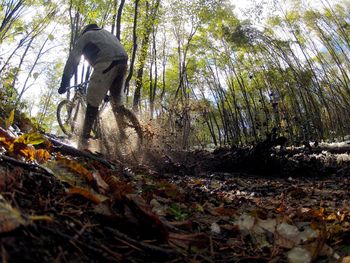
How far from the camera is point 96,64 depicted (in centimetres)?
584

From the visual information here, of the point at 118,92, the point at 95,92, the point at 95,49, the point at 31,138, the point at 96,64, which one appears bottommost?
the point at 31,138

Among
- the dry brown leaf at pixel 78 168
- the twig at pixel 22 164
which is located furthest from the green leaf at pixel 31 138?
the twig at pixel 22 164

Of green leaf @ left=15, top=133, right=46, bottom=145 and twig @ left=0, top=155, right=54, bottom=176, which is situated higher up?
green leaf @ left=15, top=133, right=46, bottom=145

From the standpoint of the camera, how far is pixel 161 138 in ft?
20.8

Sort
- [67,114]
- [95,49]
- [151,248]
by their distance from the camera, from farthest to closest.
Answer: [67,114] < [95,49] < [151,248]

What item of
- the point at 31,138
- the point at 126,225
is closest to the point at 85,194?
the point at 126,225

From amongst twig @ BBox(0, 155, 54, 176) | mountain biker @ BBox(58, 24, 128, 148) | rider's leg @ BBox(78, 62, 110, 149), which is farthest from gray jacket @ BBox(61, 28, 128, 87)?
twig @ BBox(0, 155, 54, 176)

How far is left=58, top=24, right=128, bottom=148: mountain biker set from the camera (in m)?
5.74

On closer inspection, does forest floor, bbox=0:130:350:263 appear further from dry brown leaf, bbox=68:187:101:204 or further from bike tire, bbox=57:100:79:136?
bike tire, bbox=57:100:79:136

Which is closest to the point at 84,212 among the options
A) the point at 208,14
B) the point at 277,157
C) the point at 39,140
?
the point at 39,140

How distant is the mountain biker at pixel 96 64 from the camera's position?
574cm

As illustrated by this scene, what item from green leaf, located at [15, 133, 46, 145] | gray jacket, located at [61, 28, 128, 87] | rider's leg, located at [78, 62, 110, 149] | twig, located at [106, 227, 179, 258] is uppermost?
gray jacket, located at [61, 28, 128, 87]

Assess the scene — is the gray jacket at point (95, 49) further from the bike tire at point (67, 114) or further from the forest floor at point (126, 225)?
the forest floor at point (126, 225)

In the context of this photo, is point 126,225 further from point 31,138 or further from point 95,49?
point 95,49
